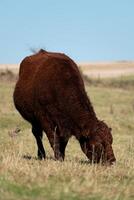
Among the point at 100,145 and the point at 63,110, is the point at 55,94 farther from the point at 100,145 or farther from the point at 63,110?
the point at 100,145

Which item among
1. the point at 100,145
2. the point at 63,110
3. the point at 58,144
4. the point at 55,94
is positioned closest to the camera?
the point at 100,145

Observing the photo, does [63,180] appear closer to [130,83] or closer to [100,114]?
[100,114]

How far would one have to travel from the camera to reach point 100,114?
2756cm

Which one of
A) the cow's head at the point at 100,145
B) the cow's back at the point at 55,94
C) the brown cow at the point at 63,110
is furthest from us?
the cow's back at the point at 55,94

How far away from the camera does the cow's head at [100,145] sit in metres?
11.2

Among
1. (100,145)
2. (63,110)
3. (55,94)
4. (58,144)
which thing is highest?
(55,94)

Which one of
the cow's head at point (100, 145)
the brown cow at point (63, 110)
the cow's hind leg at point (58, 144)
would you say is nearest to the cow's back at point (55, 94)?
the brown cow at point (63, 110)

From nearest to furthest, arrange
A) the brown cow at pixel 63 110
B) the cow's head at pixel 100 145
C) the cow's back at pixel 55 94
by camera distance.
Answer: the cow's head at pixel 100 145
the brown cow at pixel 63 110
the cow's back at pixel 55 94

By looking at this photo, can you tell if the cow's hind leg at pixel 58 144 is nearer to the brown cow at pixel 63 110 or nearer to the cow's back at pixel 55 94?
the brown cow at pixel 63 110

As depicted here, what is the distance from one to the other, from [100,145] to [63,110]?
3.93 ft

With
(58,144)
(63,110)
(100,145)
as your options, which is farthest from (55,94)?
(100,145)

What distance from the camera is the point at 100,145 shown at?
37.2 ft

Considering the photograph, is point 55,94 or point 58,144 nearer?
point 58,144

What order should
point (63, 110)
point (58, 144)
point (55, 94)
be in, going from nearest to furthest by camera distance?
point (63, 110), point (58, 144), point (55, 94)
